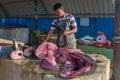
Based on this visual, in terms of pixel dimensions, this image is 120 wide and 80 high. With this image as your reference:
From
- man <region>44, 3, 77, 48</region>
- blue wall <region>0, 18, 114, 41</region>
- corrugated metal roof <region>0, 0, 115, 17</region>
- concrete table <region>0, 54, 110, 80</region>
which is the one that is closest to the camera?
concrete table <region>0, 54, 110, 80</region>

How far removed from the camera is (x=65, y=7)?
15922 mm

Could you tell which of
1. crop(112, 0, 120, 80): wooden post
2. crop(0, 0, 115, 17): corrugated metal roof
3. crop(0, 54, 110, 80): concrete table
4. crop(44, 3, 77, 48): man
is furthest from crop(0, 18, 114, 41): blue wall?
crop(112, 0, 120, 80): wooden post

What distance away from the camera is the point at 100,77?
17.3 feet

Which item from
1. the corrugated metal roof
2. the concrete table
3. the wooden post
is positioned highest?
the corrugated metal roof

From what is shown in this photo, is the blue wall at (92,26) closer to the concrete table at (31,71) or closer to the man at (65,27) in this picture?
the man at (65,27)

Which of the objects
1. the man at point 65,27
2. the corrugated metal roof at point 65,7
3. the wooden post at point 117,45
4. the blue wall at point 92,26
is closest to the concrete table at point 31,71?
the wooden post at point 117,45

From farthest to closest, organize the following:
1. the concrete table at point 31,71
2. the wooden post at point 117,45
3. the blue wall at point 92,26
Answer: the blue wall at point 92,26 < the concrete table at point 31,71 < the wooden post at point 117,45

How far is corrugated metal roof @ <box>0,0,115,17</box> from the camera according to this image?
13867 millimetres

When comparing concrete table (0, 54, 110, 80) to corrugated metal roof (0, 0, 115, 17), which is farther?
corrugated metal roof (0, 0, 115, 17)

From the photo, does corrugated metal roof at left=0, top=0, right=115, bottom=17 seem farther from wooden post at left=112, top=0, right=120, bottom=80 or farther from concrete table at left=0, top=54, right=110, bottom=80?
wooden post at left=112, top=0, right=120, bottom=80

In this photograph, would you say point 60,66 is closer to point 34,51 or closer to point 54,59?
point 54,59

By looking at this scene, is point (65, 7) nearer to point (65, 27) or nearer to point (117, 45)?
point (65, 27)

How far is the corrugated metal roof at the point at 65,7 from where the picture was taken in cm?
1387

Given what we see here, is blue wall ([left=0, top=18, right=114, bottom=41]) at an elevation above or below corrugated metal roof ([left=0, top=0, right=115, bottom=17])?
below
